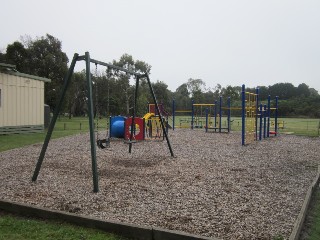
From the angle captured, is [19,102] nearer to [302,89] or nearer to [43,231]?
[43,231]

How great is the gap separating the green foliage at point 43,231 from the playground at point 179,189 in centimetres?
41

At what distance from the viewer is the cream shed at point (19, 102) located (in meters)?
16.0

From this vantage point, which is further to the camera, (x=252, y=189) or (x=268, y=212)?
(x=252, y=189)

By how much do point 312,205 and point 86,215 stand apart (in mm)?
3647

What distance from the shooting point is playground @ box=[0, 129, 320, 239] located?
4.11 m

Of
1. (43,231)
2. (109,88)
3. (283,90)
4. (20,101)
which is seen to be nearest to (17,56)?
(109,88)

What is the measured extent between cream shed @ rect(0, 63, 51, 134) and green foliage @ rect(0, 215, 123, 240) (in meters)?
13.2

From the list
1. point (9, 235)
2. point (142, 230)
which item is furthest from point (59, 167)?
point (142, 230)

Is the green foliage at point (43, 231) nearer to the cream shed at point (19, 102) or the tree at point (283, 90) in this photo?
the cream shed at point (19, 102)

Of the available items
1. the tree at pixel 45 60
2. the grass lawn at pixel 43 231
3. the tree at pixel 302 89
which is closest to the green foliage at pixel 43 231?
the grass lawn at pixel 43 231

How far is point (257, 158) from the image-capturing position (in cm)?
942

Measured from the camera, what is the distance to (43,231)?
3818mm

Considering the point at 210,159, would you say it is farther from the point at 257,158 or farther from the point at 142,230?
the point at 142,230

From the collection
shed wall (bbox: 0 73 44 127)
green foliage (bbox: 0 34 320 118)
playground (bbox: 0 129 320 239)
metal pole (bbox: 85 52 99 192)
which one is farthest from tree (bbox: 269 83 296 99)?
metal pole (bbox: 85 52 99 192)
